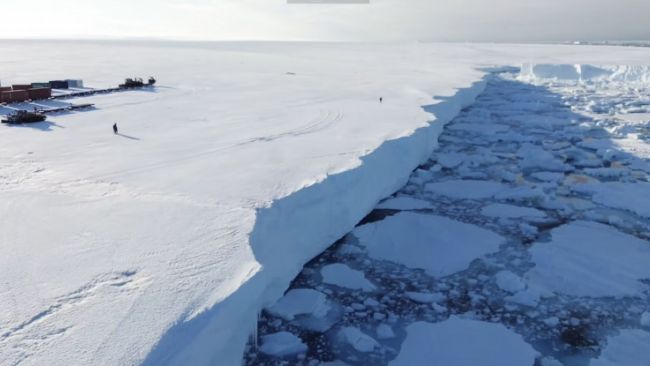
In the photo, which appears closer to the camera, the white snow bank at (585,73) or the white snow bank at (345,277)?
the white snow bank at (345,277)

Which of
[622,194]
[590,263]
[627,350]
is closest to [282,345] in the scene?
[627,350]

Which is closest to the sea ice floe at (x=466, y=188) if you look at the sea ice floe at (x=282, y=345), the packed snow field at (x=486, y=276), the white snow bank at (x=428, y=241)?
the packed snow field at (x=486, y=276)

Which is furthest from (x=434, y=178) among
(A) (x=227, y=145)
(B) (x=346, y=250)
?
(A) (x=227, y=145)

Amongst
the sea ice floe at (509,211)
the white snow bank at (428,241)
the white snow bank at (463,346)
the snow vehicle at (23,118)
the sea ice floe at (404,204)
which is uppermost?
the snow vehicle at (23,118)

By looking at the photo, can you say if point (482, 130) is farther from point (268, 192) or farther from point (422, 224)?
point (268, 192)

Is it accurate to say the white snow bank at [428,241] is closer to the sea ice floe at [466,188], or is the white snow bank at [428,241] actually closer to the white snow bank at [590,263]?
the white snow bank at [590,263]

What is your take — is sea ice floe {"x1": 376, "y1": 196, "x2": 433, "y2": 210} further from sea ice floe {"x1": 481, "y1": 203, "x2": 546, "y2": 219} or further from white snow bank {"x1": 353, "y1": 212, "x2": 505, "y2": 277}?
sea ice floe {"x1": 481, "y1": 203, "x2": 546, "y2": 219}

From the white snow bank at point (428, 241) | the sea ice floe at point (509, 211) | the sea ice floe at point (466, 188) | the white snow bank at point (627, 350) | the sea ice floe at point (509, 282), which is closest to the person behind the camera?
the white snow bank at point (627, 350)
